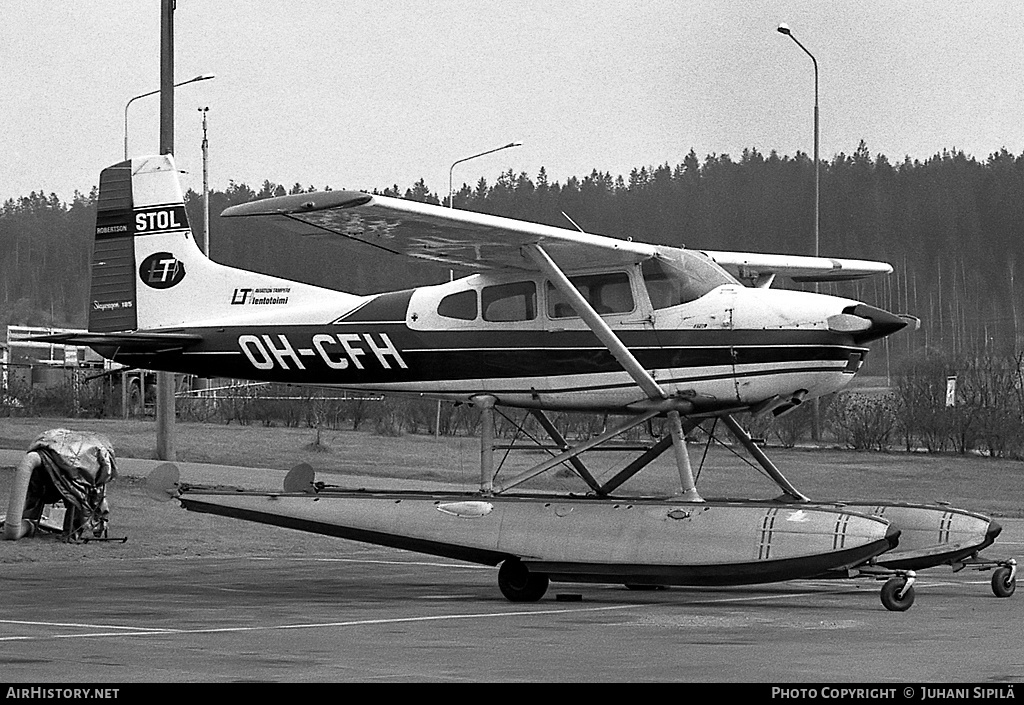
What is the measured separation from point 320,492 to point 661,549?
395 centimetres

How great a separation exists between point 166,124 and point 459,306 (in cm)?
1111

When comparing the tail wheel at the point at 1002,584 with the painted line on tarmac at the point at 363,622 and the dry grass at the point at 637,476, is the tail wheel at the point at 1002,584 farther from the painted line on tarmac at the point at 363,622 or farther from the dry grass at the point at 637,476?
the dry grass at the point at 637,476

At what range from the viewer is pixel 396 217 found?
14180 millimetres

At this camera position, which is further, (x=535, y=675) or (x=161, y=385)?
(x=161, y=385)

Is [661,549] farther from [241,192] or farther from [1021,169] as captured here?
[241,192]

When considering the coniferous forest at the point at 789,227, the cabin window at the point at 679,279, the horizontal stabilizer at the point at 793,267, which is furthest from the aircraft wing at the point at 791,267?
the coniferous forest at the point at 789,227

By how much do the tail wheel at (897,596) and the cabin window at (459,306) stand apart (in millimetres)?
5494

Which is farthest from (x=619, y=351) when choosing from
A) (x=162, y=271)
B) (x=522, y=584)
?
(x=162, y=271)

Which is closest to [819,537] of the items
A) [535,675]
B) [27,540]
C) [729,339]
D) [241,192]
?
[729,339]

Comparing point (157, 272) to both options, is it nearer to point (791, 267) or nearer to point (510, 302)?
point (510, 302)

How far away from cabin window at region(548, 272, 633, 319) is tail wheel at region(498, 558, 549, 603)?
285cm

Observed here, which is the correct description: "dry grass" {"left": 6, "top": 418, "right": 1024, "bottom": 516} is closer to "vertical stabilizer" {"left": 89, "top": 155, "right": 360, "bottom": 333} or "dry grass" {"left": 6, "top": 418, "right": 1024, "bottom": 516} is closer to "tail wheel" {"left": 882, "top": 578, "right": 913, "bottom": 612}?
"vertical stabilizer" {"left": 89, "top": 155, "right": 360, "bottom": 333}

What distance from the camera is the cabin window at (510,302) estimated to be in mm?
15875

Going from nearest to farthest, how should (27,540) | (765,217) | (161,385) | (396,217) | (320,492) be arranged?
1. (396,217)
2. (320,492)
3. (27,540)
4. (161,385)
5. (765,217)
